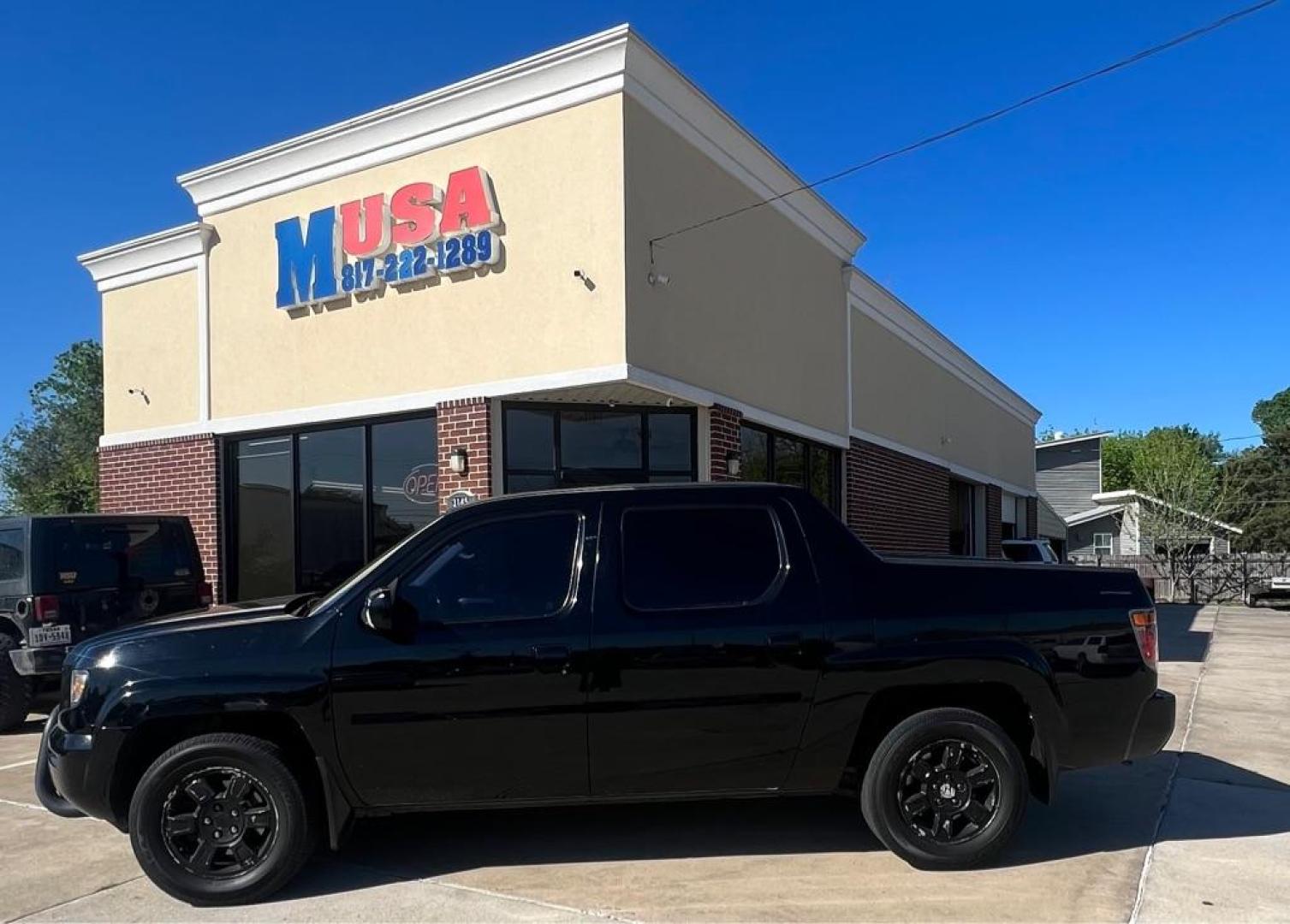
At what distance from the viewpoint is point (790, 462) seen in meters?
12.7

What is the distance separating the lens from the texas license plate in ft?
26.2

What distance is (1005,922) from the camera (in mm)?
3990

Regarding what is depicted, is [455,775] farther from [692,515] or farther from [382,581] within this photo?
[692,515]

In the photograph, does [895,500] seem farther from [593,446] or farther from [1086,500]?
[1086,500]

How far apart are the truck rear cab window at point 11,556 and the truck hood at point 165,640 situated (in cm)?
433

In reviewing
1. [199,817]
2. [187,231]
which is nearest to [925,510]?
[187,231]

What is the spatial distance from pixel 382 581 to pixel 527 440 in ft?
17.4

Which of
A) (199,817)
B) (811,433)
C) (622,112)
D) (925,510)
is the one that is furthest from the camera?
(925,510)

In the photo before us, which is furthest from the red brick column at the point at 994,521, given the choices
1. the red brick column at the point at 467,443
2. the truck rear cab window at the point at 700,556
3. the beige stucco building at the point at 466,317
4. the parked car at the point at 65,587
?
the truck rear cab window at the point at 700,556

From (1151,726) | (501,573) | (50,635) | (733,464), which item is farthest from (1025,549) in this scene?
(501,573)

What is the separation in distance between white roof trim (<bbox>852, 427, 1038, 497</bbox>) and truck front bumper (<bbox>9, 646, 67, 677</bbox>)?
34.0 ft

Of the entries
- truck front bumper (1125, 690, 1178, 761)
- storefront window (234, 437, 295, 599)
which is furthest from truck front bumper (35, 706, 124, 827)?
storefront window (234, 437, 295, 599)

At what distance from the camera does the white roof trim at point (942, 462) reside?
598 inches

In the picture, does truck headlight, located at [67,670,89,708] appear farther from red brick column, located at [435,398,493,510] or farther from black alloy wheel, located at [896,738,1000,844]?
red brick column, located at [435,398,493,510]
